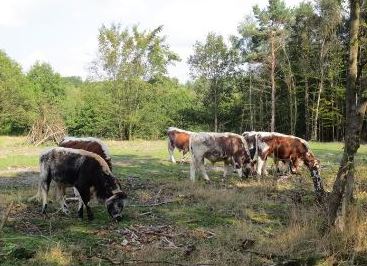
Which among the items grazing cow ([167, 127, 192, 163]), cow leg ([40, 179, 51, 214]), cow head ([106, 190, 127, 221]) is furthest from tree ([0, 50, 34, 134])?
cow head ([106, 190, 127, 221])

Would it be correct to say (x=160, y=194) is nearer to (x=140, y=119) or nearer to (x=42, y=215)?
(x=42, y=215)

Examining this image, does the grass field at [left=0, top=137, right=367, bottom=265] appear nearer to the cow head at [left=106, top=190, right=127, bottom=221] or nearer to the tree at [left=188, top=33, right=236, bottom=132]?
the cow head at [left=106, top=190, right=127, bottom=221]

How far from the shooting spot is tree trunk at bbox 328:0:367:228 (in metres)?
8.94

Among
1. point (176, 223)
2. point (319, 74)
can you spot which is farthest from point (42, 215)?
point (319, 74)

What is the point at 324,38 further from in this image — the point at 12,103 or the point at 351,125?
the point at 351,125

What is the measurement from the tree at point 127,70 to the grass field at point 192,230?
1301 inches

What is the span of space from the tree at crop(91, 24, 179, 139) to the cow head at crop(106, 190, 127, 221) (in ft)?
122

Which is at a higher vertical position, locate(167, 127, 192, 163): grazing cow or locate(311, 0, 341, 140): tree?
locate(311, 0, 341, 140): tree

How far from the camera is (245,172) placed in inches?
714

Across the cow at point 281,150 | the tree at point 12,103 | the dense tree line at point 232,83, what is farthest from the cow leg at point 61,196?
the tree at point 12,103

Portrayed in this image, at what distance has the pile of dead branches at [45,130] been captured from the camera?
1383 inches

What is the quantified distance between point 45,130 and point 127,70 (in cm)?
1453

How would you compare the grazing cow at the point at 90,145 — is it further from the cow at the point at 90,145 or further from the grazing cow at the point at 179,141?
the grazing cow at the point at 179,141

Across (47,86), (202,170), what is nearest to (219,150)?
(202,170)
